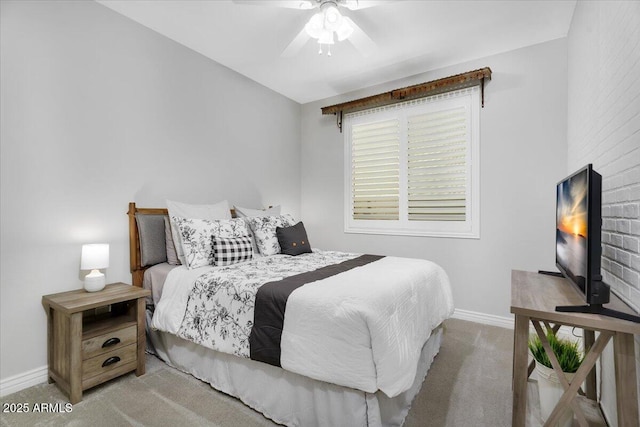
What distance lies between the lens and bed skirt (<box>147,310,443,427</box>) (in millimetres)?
1534

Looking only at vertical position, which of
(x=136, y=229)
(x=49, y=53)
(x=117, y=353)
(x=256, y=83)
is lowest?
(x=117, y=353)

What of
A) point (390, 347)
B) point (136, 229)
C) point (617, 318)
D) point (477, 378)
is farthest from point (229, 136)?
point (617, 318)

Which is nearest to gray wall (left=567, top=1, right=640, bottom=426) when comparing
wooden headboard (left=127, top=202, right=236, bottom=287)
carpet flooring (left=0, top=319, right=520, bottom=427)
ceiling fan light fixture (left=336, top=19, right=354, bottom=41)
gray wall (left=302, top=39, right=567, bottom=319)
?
carpet flooring (left=0, top=319, right=520, bottom=427)

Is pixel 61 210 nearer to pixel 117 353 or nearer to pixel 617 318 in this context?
pixel 117 353

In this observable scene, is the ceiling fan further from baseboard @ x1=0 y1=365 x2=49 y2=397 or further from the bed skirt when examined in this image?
baseboard @ x1=0 y1=365 x2=49 y2=397

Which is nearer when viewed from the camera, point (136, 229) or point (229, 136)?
point (136, 229)

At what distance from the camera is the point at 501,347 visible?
2.66 metres

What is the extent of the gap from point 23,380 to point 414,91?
164 inches

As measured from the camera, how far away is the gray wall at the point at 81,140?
2062 mm

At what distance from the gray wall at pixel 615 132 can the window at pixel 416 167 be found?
1.17 metres

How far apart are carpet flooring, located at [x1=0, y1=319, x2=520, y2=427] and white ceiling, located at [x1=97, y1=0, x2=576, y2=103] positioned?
279 centimetres

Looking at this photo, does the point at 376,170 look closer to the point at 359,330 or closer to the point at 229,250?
the point at 229,250

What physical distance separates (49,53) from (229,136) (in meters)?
Answer: 1.66

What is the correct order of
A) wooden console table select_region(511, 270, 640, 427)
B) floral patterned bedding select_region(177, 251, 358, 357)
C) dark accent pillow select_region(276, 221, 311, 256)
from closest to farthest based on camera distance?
wooden console table select_region(511, 270, 640, 427)
floral patterned bedding select_region(177, 251, 358, 357)
dark accent pillow select_region(276, 221, 311, 256)
